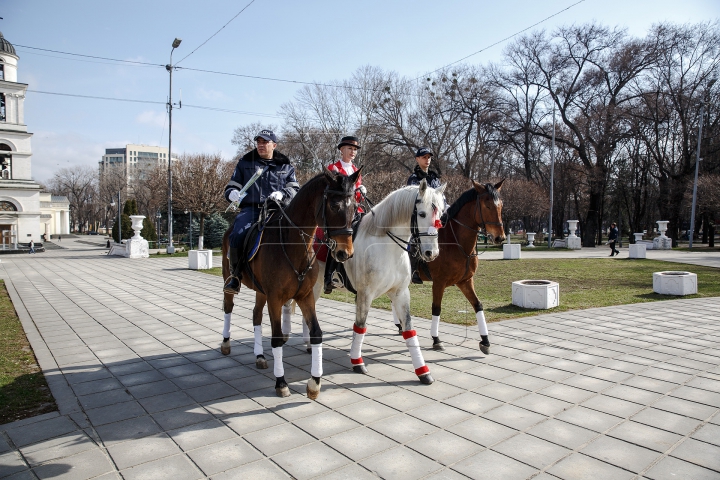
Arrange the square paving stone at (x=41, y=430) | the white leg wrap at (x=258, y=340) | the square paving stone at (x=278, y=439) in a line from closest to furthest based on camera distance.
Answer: the square paving stone at (x=278, y=439) < the square paving stone at (x=41, y=430) < the white leg wrap at (x=258, y=340)

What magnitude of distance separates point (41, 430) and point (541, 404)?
4587 mm

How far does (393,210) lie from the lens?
16.6 feet

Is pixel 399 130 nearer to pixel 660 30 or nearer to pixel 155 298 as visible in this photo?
pixel 660 30

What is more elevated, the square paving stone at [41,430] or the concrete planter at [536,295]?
the concrete planter at [536,295]

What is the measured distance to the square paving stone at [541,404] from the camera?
165 inches

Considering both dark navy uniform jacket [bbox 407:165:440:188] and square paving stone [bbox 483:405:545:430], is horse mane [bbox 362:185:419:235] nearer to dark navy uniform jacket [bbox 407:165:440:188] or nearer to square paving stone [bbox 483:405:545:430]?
dark navy uniform jacket [bbox 407:165:440:188]

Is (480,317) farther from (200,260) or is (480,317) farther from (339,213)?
(200,260)

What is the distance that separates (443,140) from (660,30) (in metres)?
17.1

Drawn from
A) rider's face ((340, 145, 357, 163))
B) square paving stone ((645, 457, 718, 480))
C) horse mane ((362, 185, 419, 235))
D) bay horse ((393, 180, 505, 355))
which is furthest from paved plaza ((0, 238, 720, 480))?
rider's face ((340, 145, 357, 163))

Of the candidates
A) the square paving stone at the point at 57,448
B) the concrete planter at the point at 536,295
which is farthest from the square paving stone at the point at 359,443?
the concrete planter at the point at 536,295

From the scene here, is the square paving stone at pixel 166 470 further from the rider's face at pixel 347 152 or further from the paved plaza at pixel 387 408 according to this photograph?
the rider's face at pixel 347 152

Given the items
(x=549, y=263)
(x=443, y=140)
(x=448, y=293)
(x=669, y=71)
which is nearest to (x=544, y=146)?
(x=669, y=71)

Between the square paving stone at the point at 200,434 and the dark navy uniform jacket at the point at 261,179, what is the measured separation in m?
2.59

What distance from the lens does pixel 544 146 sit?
1597 inches
